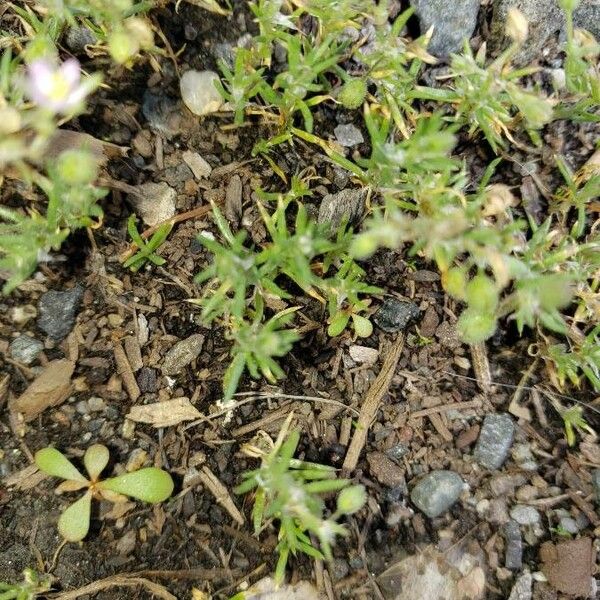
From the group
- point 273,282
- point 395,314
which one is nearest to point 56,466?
point 273,282

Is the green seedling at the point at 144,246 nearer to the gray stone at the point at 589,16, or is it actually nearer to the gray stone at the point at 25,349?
the gray stone at the point at 25,349

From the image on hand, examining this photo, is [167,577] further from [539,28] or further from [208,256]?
[539,28]

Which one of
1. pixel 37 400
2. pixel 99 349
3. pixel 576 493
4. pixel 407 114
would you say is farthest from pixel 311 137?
pixel 576 493

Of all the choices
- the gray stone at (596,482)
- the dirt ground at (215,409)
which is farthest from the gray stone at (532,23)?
the gray stone at (596,482)

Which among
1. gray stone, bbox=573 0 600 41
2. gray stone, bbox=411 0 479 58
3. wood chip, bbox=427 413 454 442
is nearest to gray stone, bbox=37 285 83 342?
wood chip, bbox=427 413 454 442

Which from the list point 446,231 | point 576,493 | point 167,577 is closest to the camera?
point 446,231

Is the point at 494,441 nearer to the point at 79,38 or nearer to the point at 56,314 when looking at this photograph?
the point at 56,314

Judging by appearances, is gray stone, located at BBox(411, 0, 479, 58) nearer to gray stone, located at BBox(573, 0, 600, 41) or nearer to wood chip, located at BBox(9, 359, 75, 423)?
gray stone, located at BBox(573, 0, 600, 41)
